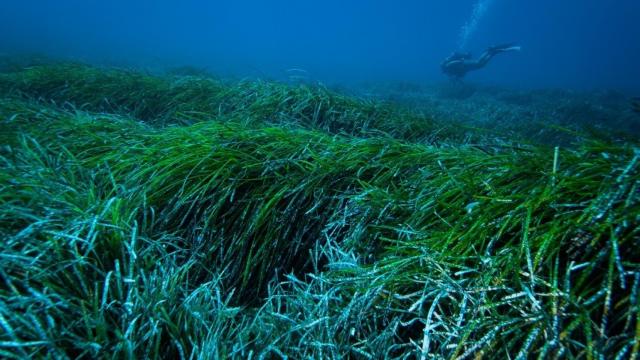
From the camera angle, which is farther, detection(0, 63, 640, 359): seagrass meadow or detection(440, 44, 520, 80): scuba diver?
detection(440, 44, 520, 80): scuba diver

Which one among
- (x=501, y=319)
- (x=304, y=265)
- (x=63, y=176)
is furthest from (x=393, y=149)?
(x=63, y=176)

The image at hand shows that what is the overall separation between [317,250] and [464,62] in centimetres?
1515

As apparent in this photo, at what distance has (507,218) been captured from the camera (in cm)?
156

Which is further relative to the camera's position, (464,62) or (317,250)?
(464,62)

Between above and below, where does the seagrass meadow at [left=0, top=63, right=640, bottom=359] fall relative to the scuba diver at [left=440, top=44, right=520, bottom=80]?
below

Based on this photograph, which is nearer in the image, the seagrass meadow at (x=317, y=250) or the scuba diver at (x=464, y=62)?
the seagrass meadow at (x=317, y=250)

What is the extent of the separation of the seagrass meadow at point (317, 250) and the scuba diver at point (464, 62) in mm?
13953

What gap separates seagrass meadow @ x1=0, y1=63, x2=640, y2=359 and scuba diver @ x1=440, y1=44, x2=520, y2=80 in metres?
14.0

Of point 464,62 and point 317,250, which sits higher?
point 464,62

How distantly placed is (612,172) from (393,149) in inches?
57.4

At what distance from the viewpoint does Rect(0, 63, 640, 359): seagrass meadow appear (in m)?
1.29

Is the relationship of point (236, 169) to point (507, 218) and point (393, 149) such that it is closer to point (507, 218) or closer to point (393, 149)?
point (393, 149)

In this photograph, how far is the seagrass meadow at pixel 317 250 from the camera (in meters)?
1.29

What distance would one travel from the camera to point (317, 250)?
7.35ft
